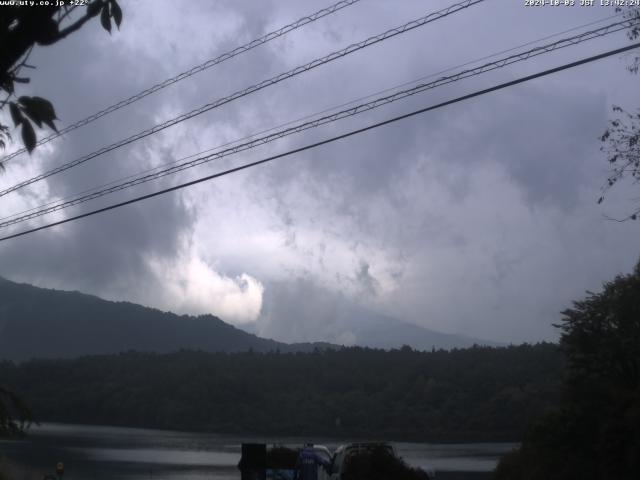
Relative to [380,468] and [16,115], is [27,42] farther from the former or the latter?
[380,468]

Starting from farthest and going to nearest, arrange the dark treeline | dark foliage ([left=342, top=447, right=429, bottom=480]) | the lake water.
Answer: the dark treeline
the lake water
dark foliage ([left=342, top=447, right=429, bottom=480])

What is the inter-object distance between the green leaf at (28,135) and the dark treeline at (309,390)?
70.0 metres

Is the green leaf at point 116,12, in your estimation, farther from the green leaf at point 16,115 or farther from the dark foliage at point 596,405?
the dark foliage at point 596,405

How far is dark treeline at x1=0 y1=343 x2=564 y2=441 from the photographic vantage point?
85.3 m

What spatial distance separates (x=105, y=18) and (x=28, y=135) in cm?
102

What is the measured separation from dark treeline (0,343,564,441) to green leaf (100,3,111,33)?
6955 centimetres

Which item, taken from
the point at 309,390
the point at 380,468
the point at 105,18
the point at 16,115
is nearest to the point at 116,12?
the point at 105,18

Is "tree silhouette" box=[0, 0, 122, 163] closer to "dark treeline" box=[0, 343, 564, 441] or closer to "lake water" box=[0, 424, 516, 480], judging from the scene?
"lake water" box=[0, 424, 516, 480]

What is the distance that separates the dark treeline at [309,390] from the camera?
8531 centimetres

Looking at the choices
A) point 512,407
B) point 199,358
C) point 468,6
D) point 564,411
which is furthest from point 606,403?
point 199,358

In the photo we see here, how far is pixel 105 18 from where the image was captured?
5238 millimetres

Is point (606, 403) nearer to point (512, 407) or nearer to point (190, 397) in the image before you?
point (512, 407)

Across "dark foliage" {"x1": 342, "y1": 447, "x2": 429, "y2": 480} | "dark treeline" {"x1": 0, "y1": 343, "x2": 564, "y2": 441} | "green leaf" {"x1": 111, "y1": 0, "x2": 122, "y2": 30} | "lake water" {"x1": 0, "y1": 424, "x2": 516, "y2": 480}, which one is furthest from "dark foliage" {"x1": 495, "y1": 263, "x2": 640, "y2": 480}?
"dark treeline" {"x1": 0, "y1": 343, "x2": 564, "y2": 441}

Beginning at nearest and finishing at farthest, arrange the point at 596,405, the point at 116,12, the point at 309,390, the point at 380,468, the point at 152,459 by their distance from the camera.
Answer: the point at 116,12
the point at 380,468
the point at 596,405
the point at 152,459
the point at 309,390
